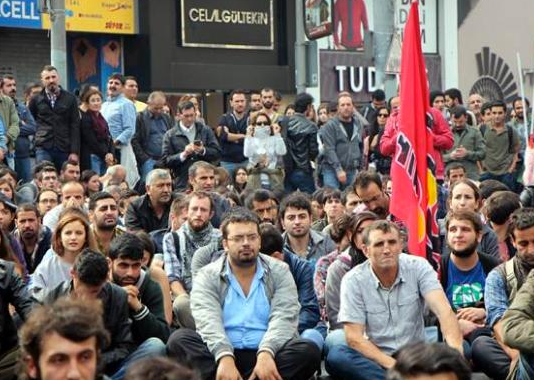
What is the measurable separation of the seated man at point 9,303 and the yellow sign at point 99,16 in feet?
49.9

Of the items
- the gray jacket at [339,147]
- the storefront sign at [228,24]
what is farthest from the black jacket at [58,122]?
the storefront sign at [228,24]

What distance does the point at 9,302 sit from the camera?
25.9ft

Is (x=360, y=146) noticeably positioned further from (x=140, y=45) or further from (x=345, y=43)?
(x=345, y=43)

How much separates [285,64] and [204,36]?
83.6 inches

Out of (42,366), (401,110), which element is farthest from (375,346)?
(42,366)

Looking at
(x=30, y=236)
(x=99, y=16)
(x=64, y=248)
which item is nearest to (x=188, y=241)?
(x=30, y=236)

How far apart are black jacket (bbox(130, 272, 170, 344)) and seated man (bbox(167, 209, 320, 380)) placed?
0.46 feet

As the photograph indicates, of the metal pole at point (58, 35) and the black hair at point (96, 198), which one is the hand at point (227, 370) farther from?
the metal pole at point (58, 35)

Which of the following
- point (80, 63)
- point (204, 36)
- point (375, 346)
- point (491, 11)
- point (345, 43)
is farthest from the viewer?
point (491, 11)

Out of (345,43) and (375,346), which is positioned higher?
(345,43)

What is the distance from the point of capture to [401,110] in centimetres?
1031

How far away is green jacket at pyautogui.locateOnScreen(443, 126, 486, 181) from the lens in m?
16.1

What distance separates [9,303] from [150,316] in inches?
46.4

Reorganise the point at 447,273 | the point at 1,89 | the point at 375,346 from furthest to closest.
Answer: the point at 1,89 < the point at 447,273 < the point at 375,346
